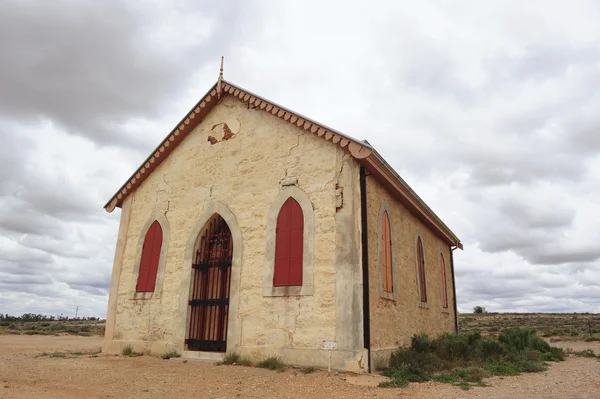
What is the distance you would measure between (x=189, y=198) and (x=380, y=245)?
18.8 ft

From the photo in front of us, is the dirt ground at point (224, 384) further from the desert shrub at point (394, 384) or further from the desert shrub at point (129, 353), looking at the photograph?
the desert shrub at point (129, 353)

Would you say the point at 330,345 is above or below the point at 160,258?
below

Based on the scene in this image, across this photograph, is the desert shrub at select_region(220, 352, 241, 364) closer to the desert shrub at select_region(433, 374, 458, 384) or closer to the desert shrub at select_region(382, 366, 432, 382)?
the desert shrub at select_region(382, 366, 432, 382)

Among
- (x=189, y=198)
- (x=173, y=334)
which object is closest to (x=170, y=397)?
(x=173, y=334)

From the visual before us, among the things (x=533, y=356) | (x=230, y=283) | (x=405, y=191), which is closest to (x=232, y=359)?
(x=230, y=283)

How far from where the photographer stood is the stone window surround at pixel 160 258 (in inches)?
469

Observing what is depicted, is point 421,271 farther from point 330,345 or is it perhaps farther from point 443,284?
point 330,345

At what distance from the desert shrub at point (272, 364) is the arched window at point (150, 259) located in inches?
182

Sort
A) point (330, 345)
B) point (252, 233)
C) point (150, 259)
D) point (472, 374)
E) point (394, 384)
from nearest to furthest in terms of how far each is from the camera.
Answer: point (394, 384) → point (472, 374) → point (330, 345) → point (252, 233) → point (150, 259)

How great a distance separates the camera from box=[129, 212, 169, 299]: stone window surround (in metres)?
11.9

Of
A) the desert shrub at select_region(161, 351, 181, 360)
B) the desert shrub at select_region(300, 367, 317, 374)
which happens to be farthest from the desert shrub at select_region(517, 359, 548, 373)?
the desert shrub at select_region(161, 351, 181, 360)

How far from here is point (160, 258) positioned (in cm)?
1217

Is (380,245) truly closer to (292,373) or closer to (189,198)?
(292,373)

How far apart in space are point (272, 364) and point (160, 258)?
510cm
